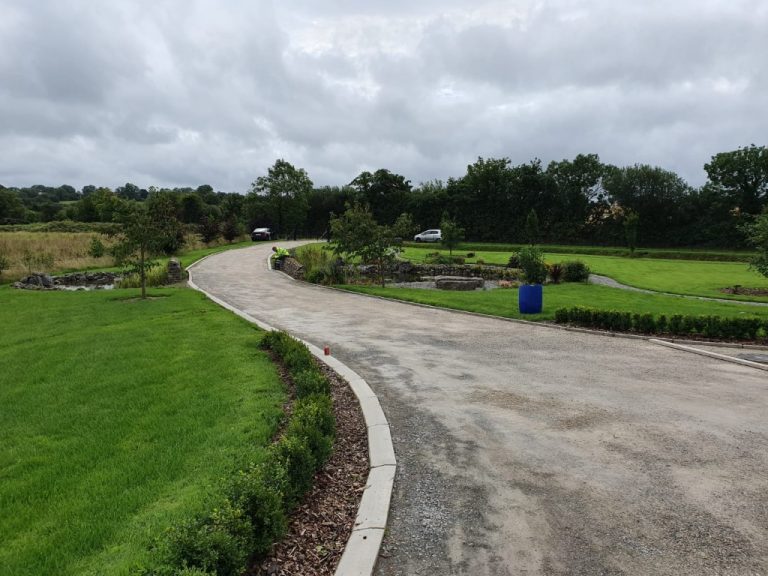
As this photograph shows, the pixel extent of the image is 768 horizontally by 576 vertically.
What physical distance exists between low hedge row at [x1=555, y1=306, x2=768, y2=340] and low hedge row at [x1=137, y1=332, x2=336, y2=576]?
8215mm

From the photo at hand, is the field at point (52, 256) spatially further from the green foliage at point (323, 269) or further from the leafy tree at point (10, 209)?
the leafy tree at point (10, 209)

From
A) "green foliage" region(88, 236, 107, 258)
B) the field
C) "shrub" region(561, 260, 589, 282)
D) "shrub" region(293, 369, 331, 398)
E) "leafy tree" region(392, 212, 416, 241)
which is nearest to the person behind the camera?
"shrub" region(293, 369, 331, 398)

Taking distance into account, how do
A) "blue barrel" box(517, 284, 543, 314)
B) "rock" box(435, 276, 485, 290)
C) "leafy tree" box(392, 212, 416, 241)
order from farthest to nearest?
"rock" box(435, 276, 485, 290) → "leafy tree" box(392, 212, 416, 241) → "blue barrel" box(517, 284, 543, 314)

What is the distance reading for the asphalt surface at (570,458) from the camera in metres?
3.31

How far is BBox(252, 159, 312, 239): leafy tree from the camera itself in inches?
1964

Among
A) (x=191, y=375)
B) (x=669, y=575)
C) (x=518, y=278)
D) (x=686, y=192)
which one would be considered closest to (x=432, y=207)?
(x=686, y=192)

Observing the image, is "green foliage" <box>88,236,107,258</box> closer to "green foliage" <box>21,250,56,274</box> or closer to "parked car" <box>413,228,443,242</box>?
"green foliage" <box>21,250,56,274</box>

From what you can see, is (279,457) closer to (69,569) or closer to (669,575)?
(69,569)

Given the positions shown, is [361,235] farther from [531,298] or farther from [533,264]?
[531,298]

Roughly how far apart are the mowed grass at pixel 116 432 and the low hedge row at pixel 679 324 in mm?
7382

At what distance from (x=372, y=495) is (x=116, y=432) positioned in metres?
3.02

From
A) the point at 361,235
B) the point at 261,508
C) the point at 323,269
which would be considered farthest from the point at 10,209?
→ the point at 261,508

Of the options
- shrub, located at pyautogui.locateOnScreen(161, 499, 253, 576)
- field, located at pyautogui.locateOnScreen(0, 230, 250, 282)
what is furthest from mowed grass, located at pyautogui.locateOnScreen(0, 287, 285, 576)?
field, located at pyautogui.locateOnScreen(0, 230, 250, 282)

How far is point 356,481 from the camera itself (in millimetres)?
4359
